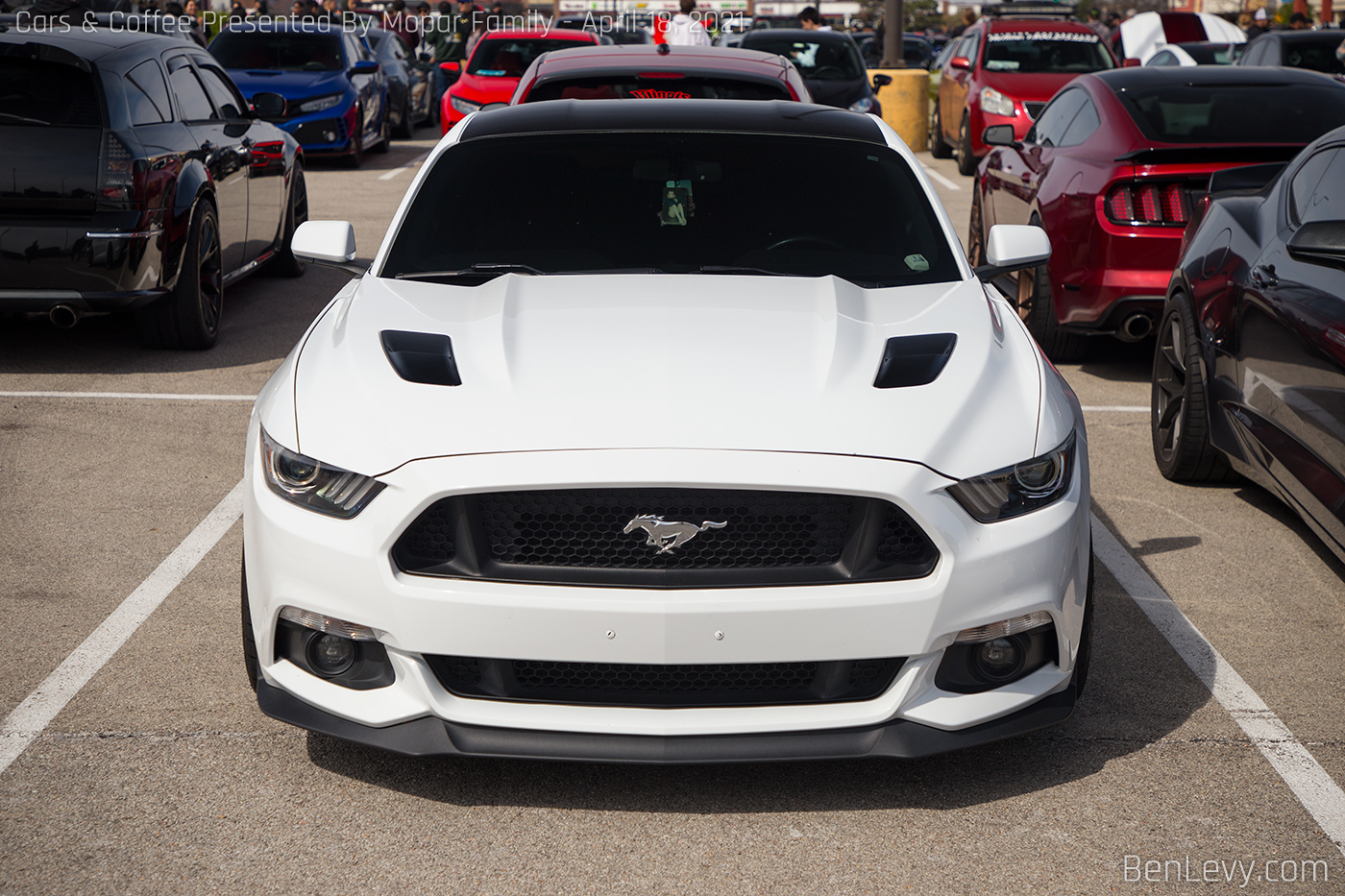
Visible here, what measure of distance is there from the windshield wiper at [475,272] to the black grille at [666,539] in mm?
1206

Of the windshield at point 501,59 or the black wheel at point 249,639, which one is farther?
the windshield at point 501,59

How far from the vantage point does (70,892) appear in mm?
2795

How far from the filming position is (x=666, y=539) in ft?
9.50

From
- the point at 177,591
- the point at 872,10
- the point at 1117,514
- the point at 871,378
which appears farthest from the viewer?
the point at 872,10

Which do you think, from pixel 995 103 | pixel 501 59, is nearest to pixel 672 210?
pixel 501 59

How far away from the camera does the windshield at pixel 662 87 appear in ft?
23.6

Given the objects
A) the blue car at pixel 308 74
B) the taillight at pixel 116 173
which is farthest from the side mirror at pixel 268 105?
the blue car at pixel 308 74

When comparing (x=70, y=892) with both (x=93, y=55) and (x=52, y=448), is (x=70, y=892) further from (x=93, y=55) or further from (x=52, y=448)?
(x=93, y=55)

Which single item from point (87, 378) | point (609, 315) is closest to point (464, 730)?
point (609, 315)

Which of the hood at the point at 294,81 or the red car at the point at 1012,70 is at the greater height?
the red car at the point at 1012,70

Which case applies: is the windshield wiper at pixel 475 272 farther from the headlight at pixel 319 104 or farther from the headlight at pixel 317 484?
the headlight at pixel 319 104

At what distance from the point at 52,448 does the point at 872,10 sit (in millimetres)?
108965

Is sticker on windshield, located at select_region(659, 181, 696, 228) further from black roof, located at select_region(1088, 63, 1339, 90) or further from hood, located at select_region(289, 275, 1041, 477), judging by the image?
black roof, located at select_region(1088, 63, 1339, 90)

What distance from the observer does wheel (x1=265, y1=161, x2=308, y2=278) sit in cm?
977
